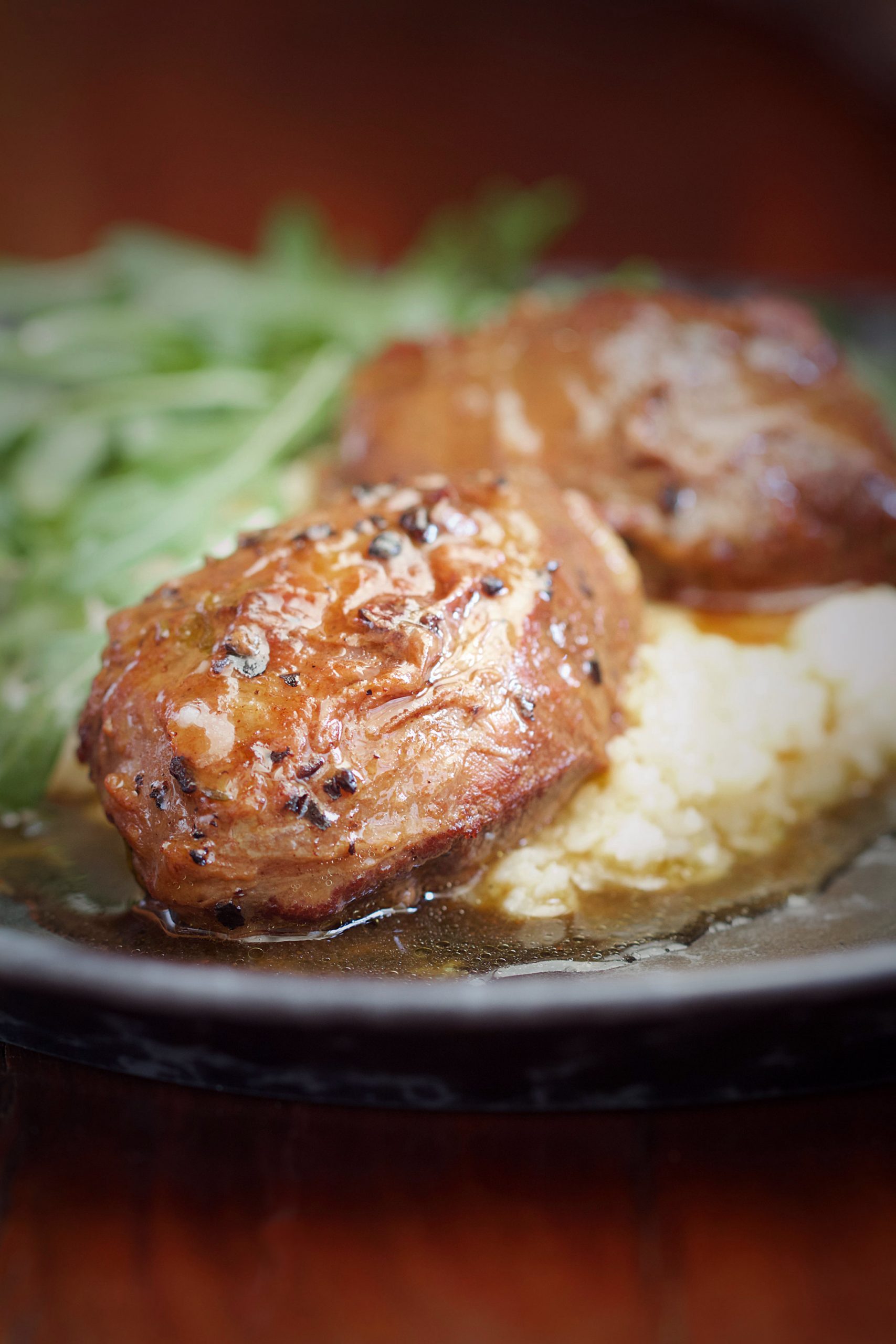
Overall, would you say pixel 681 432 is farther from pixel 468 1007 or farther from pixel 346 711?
pixel 468 1007

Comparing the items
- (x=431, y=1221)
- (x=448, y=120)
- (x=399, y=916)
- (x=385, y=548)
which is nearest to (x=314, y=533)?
(x=385, y=548)

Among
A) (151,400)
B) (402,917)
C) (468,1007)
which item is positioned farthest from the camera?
(151,400)

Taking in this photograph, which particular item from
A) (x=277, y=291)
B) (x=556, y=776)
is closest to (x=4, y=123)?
(x=277, y=291)

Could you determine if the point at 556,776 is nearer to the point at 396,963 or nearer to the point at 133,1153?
the point at 396,963

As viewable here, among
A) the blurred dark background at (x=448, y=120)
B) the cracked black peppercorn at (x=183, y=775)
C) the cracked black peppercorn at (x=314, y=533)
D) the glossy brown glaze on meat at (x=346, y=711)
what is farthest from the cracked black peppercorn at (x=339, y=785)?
the blurred dark background at (x=448, y=120)

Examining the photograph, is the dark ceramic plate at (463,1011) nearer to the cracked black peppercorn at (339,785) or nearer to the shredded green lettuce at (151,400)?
the cracked black peppercorn at (339,785)
